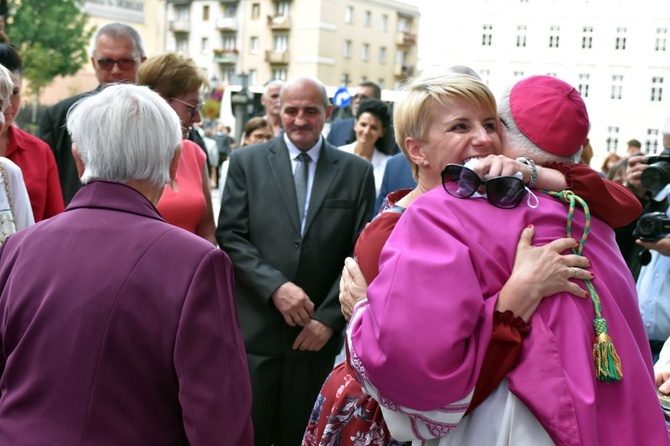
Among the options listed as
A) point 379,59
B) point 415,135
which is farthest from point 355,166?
point 379,59

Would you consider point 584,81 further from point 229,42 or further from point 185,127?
point 185,127

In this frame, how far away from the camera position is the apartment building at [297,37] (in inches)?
2304

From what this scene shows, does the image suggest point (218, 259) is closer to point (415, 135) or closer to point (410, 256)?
point (410, 256)

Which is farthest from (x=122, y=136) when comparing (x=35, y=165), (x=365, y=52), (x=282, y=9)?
(x=365, y=52)

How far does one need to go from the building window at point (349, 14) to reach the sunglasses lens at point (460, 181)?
59.5 metres

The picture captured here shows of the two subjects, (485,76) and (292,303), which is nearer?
(292,303)

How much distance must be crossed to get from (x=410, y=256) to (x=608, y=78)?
3850 centimetres

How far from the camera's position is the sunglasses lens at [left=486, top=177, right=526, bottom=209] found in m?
1.99

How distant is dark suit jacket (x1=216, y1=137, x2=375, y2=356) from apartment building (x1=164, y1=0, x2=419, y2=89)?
52.7 metres

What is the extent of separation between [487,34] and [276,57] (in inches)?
1053

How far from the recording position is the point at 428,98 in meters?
2.44

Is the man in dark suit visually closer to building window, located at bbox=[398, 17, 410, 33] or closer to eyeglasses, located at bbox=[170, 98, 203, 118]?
eyeglasses, located at bbox=[170, 98, 203, 118]

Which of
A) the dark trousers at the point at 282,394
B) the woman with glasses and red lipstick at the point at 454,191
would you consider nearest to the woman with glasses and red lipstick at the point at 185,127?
the dark trousers at the point at 282,394

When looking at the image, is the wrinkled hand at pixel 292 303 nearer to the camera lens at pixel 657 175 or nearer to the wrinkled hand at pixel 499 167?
the camera lens at pixel 657 175
